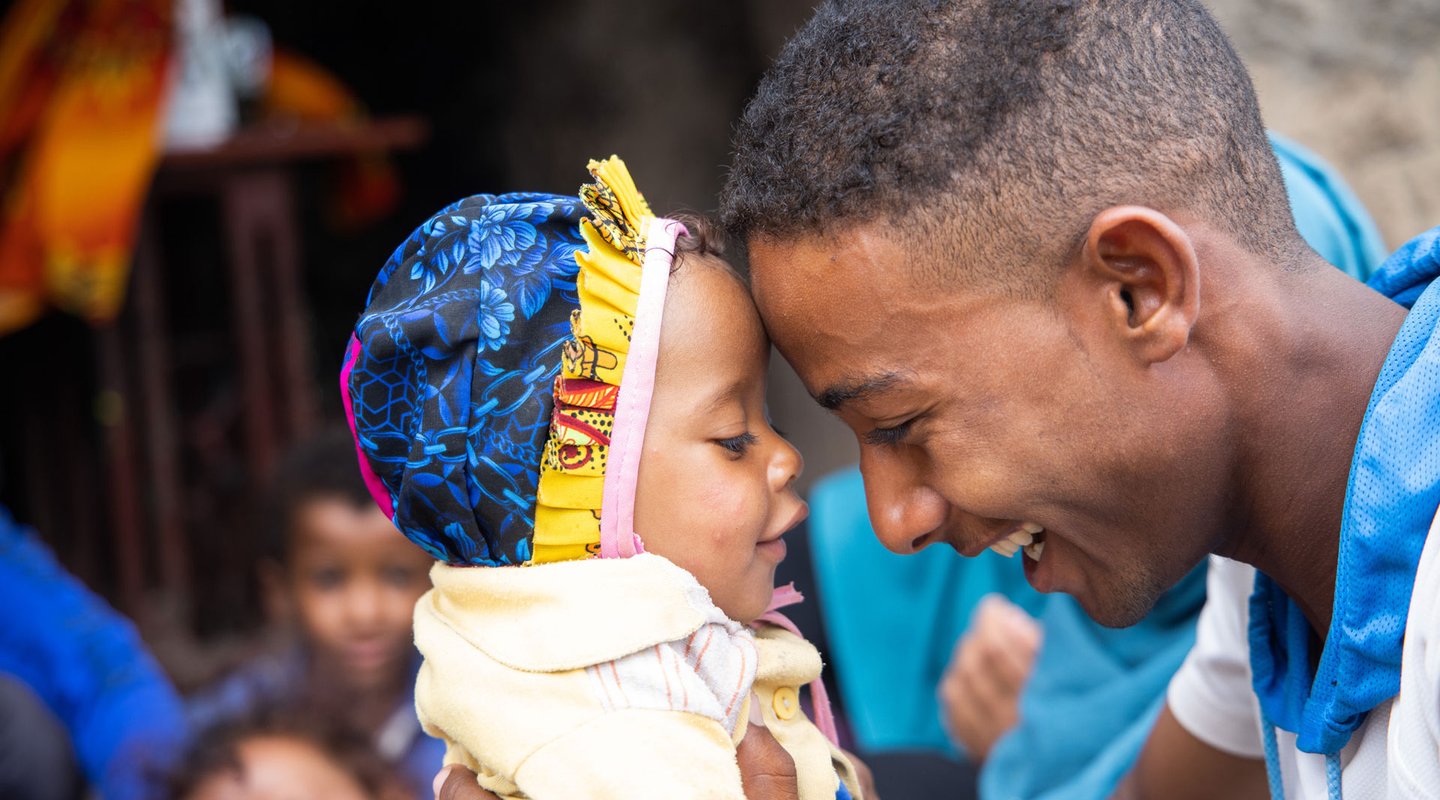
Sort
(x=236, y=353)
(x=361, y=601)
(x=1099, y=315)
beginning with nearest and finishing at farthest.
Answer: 1. (x=1099, y=315)
2. (x=361, y=601)
3. (x=236, y=353)

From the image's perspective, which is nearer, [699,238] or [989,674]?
[699,238]

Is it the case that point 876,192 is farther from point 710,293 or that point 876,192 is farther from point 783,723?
point 783,723

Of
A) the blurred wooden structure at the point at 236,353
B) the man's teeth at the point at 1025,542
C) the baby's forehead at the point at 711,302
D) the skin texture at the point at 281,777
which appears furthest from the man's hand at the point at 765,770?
the blurred wooden structure at the point at 236,353

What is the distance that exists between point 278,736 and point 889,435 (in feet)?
5.36

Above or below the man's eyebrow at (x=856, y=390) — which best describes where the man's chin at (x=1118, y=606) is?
below

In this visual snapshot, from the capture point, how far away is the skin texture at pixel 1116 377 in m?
1.57

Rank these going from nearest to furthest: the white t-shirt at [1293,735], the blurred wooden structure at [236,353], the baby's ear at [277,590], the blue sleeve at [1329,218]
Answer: the white t-shirt at [1293,735] → the blue sleeve at [1329,218] → the baby's ear at [277,590] → the blurred wooden structure at [236,353]

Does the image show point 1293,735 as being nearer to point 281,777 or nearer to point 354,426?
point 354,426

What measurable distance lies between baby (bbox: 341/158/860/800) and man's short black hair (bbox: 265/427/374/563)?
5.37ft

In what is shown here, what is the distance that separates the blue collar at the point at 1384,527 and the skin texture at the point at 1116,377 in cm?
10

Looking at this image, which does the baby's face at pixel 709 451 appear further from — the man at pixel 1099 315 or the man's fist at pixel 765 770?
the man's fist at pixel 765 770

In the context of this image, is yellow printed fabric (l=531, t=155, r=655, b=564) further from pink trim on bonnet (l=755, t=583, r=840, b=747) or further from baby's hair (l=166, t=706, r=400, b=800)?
baby's hair (l=166, t=706, r=400, b=800)

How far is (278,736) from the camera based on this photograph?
276 centimetres

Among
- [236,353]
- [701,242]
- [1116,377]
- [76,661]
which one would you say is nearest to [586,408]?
[701,242]
